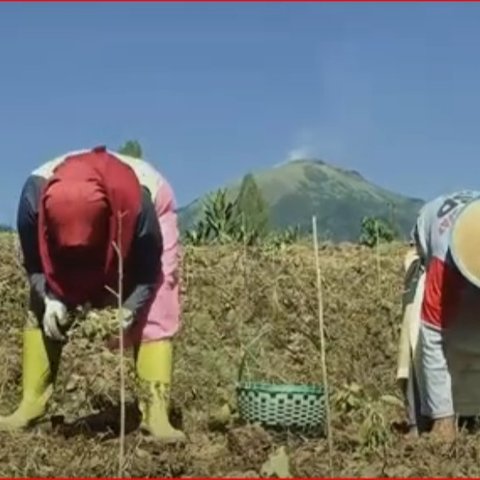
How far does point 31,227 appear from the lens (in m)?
3.96

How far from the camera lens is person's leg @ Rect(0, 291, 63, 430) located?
4.23 metres

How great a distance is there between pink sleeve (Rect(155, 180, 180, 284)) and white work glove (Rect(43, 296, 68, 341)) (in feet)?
1.23

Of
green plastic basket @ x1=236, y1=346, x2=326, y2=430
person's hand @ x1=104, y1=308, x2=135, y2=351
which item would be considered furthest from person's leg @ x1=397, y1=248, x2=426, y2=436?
person's hand @ x1=104, y1=308, x2=135, y2=351

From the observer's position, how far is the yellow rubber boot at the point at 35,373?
13.9ft

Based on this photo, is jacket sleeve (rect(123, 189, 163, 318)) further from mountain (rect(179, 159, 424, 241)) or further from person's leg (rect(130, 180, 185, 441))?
mountain (rect(179, 159, 424, 241))

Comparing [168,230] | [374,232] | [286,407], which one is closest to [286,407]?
[286,407]

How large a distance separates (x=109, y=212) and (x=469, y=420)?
1.40 metres

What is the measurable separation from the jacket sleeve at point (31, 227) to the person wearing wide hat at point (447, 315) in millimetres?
1242

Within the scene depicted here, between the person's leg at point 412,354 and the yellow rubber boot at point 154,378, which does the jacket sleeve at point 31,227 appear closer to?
the yellow rubber boot at point 154,378

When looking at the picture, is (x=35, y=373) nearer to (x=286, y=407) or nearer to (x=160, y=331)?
(x=160, y=331)

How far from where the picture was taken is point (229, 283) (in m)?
7.26

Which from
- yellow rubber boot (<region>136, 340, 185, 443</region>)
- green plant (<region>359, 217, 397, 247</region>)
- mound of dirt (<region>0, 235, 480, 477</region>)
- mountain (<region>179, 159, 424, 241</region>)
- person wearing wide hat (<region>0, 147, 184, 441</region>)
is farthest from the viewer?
mountain (<region>179, 159, 424, 241</region>)

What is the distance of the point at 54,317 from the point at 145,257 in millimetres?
366

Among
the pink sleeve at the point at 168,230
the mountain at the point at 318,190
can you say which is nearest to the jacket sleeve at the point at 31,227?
the pink sleeve at the point at 168,230
